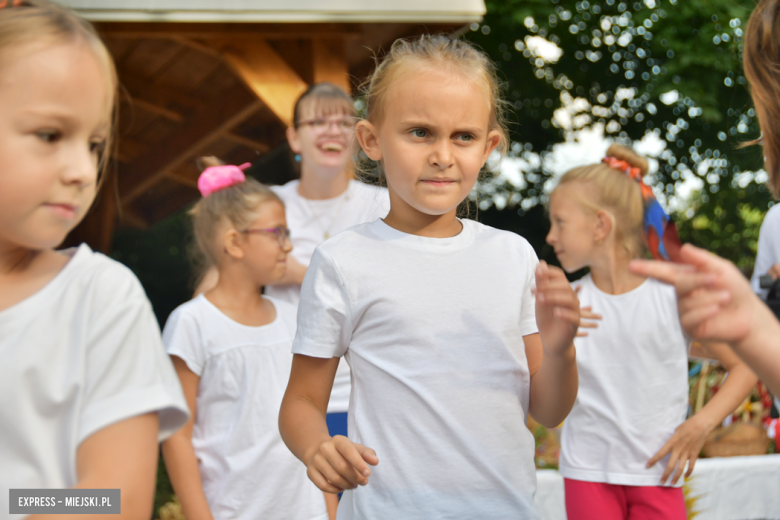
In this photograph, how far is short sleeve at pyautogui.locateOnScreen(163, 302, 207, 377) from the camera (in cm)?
252

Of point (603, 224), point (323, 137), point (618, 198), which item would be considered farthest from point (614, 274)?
point (323, 137)

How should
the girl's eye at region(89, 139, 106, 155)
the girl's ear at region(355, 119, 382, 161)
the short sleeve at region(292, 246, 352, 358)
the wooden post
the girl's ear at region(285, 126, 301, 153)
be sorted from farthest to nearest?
the wooden post → the girl's ear at region(285, 126, 301, 153) → the girl's ear at region(355, 119, 382, 161) → the short sleeve at region(292, 246, 352, 358) → the girl's eye at region(89, 139, 106, 155)

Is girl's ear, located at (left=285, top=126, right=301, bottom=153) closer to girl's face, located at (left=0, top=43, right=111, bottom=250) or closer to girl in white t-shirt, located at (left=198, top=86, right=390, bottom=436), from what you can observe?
girl in white t-shirt, located at (left=198, top=86, right=390, bottom=436)

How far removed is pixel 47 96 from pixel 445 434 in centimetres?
103

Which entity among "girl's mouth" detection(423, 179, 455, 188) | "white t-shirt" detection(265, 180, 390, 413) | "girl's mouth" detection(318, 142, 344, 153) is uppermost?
"girl's mouth" detection(318, 142, 344, 153)

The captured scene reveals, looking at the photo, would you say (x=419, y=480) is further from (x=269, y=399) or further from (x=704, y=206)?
(x=704, y=206)

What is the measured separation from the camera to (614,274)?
2887 mm

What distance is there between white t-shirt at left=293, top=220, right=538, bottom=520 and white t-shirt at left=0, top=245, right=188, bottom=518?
56cm

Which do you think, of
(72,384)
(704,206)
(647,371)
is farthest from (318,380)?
(704,206)

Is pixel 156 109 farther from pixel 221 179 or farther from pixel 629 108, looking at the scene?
pixel 629 108

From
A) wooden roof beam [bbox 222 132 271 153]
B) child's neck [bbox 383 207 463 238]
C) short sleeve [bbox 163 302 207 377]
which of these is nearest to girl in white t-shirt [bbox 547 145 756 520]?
child's neck [bbox 383 207 463 238]

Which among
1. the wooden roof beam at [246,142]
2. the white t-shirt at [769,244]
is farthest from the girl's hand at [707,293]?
the wooden roof beam at [246,142]

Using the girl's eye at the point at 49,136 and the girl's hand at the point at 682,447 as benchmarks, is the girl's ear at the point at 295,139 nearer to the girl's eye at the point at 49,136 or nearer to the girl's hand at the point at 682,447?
the girl's hand at the point at 682,447

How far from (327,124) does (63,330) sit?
226 centimetres
